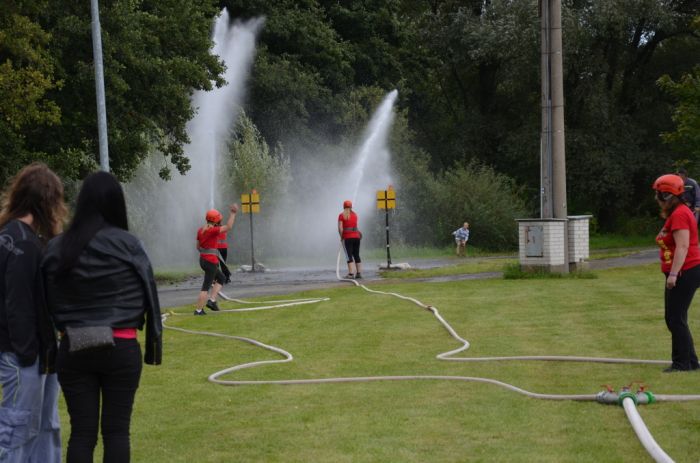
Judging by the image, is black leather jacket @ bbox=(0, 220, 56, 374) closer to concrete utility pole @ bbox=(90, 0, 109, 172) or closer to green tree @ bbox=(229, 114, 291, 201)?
concrete utility pole @ bbox=(90, 0, 109, 172)

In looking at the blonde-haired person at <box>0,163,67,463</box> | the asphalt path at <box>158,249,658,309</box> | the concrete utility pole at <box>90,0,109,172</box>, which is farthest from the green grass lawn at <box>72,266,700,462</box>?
the concrete utility pole at <box>90,0,109,172</box>

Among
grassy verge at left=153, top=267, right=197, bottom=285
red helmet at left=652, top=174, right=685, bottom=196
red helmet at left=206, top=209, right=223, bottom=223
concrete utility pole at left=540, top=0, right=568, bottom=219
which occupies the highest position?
concrete utility pole at left=540, top=0, right=568, bottom=219

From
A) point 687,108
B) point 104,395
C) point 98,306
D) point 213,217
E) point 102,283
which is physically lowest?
point 104,395

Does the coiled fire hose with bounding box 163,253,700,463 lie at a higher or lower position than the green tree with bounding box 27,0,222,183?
lower

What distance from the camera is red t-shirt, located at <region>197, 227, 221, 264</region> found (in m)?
16.9

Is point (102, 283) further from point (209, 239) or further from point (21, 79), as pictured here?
point (21, 79)

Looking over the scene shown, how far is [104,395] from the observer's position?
556 centimetres

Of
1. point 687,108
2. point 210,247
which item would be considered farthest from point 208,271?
point 687,108

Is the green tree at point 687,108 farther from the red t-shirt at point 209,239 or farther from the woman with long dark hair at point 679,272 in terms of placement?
the woman with long dark hair at point 679,272

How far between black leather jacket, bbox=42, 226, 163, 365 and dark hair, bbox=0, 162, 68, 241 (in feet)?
1.38

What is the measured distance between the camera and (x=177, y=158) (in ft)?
103

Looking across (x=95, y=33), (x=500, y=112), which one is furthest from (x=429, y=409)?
(x=500, y=112)

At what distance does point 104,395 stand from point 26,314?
2.13ft

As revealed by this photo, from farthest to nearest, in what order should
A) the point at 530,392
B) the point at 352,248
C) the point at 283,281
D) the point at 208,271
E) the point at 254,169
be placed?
the point at 254,169
the point at 283,281
the point at 352,248
the point at 208,271
the point at 530,392
